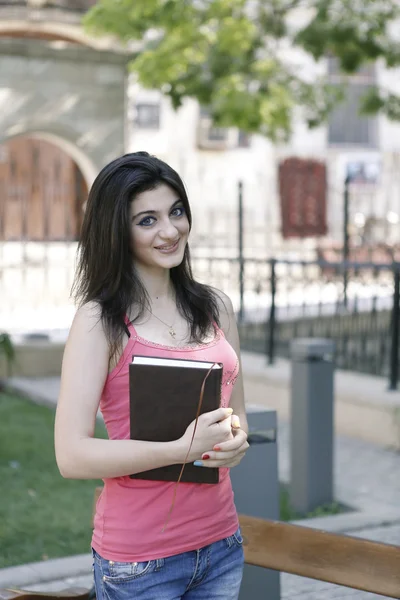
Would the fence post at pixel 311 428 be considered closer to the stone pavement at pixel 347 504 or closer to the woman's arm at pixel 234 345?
the stone pavement at pixel 347 504

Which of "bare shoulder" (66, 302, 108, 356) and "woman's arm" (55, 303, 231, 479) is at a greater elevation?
"bare shoulder" (66, 302, 108, 356)

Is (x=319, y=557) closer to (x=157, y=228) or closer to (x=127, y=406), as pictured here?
(x=127, y=406)

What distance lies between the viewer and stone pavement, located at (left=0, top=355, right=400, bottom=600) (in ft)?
15.7

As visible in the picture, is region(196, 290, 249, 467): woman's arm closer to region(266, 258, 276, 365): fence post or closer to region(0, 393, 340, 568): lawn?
region(0, 393, 340, 568): lawn

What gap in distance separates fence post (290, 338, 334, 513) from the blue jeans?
3.75 m

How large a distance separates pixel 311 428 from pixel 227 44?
7.47 metres

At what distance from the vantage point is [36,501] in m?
6.36

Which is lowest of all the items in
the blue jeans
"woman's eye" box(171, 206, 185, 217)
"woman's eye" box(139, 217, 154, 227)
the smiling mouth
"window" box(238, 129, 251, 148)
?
the blue jeans

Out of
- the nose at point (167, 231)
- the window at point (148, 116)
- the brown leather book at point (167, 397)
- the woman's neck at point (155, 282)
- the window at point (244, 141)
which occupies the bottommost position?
the brown leather book at point (167, 397)

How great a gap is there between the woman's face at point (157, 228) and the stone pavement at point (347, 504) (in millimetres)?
2621

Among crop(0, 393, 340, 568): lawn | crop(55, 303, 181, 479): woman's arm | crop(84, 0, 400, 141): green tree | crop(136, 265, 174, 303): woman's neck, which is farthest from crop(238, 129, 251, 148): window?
crop(55, 303, 181, 479): woman's arm

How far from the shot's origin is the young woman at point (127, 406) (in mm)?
2346

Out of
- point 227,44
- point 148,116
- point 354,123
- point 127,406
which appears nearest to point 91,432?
point 127,406

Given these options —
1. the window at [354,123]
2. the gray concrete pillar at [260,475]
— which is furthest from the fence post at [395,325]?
the window at [354,123]
